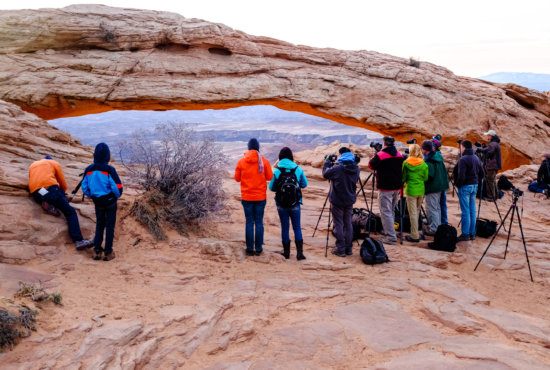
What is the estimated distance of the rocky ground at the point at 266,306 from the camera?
3736 millimetres

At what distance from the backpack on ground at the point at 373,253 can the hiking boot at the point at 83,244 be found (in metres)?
4.83

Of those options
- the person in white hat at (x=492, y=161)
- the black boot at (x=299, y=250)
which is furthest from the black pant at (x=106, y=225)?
the person in white hat at (x=492, y=161)

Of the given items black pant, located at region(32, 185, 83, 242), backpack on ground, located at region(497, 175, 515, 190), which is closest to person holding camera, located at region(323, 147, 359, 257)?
black pant, located at region(32, 185, 83, 242)

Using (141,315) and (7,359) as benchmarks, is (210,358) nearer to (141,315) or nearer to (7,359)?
(141,315)

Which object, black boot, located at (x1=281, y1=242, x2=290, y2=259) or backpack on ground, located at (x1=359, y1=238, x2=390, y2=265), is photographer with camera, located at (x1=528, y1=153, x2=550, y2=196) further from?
black boot, located at (x1=281, y1=242, x2=290, y2=259)

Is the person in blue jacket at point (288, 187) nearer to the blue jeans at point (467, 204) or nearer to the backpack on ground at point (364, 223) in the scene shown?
the backpack on ground at point (364, 223)

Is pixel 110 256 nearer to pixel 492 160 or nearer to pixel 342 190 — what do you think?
pixel 342 190

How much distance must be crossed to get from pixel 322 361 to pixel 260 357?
639 millimetres

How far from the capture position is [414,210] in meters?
8.17

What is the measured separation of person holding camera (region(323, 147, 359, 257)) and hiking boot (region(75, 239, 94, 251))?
432 centimetres

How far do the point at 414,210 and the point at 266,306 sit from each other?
463cm

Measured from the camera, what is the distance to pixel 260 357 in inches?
151

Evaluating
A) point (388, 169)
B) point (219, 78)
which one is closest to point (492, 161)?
point (388, 169)

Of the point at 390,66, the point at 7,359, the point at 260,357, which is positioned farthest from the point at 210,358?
the point at 390,66
